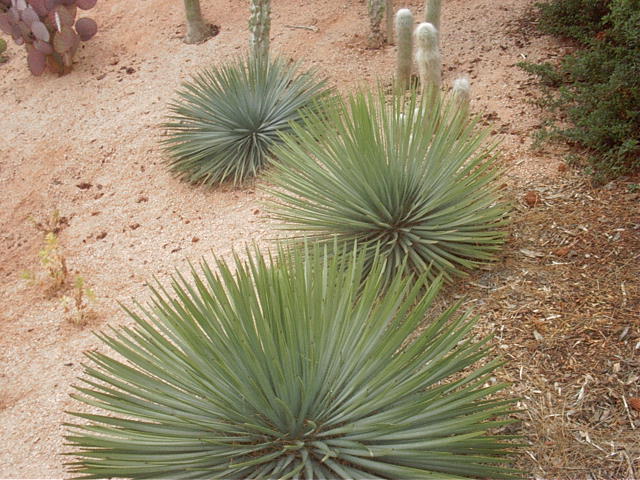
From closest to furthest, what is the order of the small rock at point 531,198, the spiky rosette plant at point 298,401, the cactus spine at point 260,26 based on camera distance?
the spiky rosette plant at point 298,401 → the small rock at point 531,198 → the cactus spine at point 260,26

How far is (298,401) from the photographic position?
2.07 m

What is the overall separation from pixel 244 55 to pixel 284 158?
324 centimetres

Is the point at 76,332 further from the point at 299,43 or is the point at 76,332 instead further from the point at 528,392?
the point at 299,43

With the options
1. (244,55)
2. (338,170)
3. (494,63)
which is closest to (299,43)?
(244,55)

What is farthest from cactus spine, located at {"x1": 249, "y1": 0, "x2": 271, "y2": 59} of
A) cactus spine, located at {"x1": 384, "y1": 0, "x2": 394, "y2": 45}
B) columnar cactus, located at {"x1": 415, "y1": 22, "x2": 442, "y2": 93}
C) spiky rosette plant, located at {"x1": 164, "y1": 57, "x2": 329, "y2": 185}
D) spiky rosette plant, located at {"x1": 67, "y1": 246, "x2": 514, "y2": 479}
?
spiky rosette plant, located at {"x1": 67, "y1": 246, "x2": 514, "y2": 479}

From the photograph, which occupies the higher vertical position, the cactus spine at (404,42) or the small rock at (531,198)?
the cactus spine at (404,42)

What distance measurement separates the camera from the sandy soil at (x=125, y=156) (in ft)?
12.2

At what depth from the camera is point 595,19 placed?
5.22 metres

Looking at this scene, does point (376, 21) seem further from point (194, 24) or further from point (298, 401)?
point (298, 401)

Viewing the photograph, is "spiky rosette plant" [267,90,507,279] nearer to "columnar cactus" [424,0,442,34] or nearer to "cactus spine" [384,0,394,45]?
"columnar cactus" [424,0,442,34]

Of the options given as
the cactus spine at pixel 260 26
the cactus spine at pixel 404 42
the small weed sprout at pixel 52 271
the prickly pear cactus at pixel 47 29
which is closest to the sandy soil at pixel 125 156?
the small weed sprout at pixel 52 271

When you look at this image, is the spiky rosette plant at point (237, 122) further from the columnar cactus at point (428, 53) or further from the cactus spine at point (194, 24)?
the cactus spine at point (194, 24)

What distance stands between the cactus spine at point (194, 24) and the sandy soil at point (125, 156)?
5.4 inches

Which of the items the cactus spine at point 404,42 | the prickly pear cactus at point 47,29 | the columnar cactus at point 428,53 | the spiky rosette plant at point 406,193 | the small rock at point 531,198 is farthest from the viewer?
the prickly pear cactus at point 47,29
